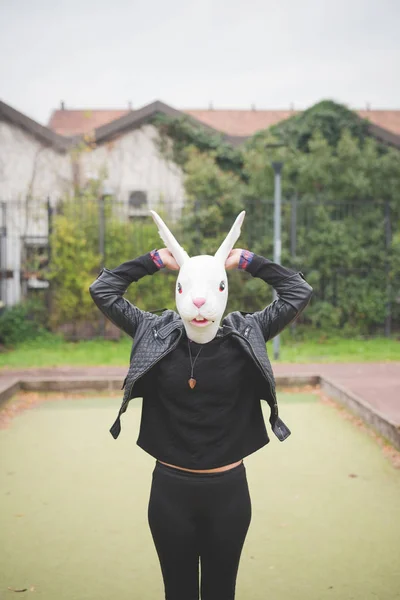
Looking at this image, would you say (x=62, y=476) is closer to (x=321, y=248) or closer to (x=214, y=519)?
(x=214, y=519)

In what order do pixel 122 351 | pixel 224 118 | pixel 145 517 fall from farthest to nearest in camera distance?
pixel 224 118
pixel 122 351
pixel 145 517

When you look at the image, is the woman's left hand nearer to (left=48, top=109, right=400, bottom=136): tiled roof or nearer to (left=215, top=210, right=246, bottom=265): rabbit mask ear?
(left=215, top=210, right=246, bottom=265): rabbit mask ear

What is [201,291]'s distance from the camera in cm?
256

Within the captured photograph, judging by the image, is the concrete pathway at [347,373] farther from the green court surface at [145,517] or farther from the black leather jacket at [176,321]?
the black leather jacket at [176,321]

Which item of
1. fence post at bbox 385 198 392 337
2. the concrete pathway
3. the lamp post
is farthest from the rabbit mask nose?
fence post at bbox 385 198 392 337

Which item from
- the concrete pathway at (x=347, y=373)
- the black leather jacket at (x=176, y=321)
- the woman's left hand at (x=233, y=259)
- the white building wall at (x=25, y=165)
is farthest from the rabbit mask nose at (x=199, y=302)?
the white building wall at (x=25, y=165)

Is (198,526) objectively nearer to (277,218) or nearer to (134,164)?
(277,218)

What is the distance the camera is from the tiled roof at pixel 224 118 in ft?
82.7

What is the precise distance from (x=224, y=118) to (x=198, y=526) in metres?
24.5

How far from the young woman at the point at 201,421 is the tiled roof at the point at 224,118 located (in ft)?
75.5

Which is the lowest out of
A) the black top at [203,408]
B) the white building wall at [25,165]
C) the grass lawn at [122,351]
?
the grass lawn at [122,351]

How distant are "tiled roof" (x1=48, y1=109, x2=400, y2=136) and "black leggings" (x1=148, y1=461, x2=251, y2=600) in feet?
76.5

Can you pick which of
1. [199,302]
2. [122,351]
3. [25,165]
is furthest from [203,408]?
[25,165]

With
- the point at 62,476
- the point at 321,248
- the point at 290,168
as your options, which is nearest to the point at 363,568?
the point at 62,476
